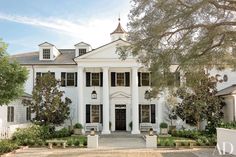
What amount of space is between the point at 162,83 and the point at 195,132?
15.1 m

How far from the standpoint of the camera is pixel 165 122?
3706 centimetres

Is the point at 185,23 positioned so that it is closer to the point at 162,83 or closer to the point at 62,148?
the point at 162,83

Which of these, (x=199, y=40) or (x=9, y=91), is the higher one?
(x=199, y=40)

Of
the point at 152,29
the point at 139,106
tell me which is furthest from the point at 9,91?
the point at 139,106

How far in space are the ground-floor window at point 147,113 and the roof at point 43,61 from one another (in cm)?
826

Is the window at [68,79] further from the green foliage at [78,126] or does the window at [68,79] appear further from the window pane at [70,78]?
the green foliage at [78,126]

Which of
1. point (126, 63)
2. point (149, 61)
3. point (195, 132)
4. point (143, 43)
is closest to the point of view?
point (143, 43)

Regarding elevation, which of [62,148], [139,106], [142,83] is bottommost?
[62,148]

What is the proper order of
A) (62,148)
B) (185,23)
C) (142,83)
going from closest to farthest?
1. (185,23)
2. (62,148)
3. (142,83)

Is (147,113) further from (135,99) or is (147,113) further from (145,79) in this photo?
(145,79)

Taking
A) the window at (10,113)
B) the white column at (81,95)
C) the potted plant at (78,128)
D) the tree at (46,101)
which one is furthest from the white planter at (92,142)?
the white column at (81,95)

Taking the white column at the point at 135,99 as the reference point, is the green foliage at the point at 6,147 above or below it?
below

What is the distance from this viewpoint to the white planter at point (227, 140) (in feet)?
64.4

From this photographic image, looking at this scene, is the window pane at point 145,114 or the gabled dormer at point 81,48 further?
the gabled dormer at point 81,48
